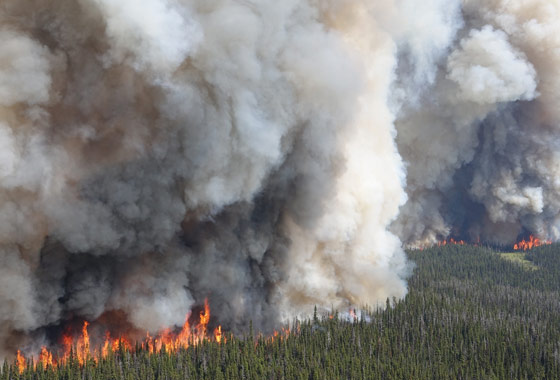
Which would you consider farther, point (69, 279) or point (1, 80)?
point (69, 279)

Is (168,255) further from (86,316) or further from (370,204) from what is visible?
(370,204)

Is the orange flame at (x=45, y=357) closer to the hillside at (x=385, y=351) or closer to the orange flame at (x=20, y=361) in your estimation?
the orange flame at (x=20, y=361)

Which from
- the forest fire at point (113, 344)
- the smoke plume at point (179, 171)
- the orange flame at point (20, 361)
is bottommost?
the orange flame at point (20, 361)

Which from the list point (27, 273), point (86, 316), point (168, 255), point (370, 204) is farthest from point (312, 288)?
point (27, 273)

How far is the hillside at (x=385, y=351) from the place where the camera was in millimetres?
97438

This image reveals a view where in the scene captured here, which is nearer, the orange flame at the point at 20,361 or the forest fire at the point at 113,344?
the orange flame at the point at 20,361

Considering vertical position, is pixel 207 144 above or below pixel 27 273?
above

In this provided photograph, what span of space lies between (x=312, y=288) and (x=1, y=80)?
239 ft

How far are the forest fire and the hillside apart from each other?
153 centimetres

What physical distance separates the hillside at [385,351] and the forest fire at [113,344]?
5.03ft

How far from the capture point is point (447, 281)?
631 feet

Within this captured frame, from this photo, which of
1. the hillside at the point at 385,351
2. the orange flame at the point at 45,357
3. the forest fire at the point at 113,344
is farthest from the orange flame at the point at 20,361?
the orange flame at the point at 45,357

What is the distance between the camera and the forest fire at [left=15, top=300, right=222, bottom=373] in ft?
314

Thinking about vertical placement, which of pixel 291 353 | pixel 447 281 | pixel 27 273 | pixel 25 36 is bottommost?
pixel 291 353
